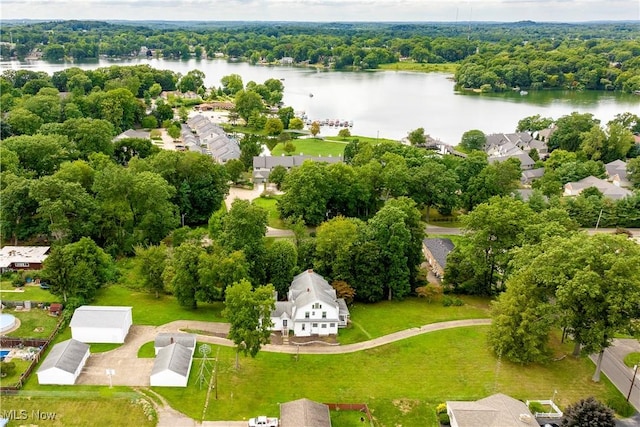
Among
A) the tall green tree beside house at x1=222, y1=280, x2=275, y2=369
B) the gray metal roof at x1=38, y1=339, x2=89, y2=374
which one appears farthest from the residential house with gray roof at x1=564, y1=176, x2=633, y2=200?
the gray metal roof at x1=38, y1=339, x2=89, y2=374

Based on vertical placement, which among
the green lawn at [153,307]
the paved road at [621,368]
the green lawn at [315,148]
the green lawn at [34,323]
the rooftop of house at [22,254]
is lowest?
the paved road at [621,368]

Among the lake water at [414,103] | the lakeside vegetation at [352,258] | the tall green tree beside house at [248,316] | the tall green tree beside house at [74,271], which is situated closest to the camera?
the tall green tree beside house at [248,316]

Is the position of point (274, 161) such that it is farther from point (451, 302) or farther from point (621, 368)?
point (621, 368)

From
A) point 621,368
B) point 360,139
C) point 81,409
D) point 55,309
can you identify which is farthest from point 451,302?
point 360,139

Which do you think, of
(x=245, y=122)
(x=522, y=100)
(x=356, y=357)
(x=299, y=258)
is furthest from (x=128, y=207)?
(x=522, y=100)

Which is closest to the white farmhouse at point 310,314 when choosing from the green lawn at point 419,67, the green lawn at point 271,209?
the green lawn at point 271,209

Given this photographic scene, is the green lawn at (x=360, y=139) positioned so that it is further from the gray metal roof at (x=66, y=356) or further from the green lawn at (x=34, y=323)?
the gray metal roof at (x=66, y=356)

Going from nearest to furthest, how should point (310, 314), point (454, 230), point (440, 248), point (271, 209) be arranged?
point (310, 314), point (440, 248), point (454, 230), point (271, 209)
